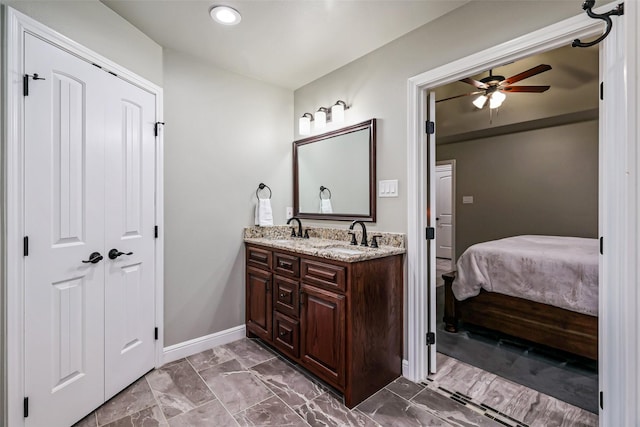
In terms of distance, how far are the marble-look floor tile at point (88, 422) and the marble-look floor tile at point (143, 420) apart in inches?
3.6

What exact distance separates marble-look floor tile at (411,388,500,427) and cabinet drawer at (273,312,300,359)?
85 cm

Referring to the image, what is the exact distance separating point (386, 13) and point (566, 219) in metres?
4.16

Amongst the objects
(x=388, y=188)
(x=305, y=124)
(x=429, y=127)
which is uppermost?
(x=305, y=124)

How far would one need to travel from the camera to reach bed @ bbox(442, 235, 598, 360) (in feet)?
7.27

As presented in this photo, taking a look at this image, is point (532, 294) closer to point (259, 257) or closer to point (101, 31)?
point (259, 257)

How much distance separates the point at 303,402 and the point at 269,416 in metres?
0.23

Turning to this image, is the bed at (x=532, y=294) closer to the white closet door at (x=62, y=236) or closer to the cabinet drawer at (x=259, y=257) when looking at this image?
the cabinet drawer at (x=259, y=257)

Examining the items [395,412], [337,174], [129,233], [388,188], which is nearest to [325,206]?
[337,174]

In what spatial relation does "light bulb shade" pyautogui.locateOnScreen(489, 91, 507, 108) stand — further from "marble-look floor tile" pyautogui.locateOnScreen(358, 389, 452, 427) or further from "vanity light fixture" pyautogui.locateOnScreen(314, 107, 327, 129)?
"marble-look floor tile" pyautogui.locateOnScreen(358, 389, 452, 427)

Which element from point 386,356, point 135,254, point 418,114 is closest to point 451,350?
point 386,356

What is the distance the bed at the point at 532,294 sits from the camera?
2.22m

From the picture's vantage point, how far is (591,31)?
141cm

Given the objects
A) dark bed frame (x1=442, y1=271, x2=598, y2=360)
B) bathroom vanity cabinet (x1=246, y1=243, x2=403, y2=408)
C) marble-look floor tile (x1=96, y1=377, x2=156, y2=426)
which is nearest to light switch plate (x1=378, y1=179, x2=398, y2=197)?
bathroom vanity cabinet (x1=246, y1=243, x2=403, y2=408)

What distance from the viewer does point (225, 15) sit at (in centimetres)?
192
